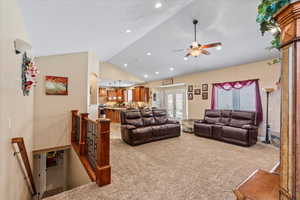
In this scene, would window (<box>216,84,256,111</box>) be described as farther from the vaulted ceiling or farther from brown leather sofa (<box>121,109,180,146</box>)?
brown leather sofa (<box>121,109,180,146</box>)

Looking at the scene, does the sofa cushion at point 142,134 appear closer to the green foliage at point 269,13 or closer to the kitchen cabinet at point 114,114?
the green foliage at point 269,13

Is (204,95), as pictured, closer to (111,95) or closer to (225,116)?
(225,116)

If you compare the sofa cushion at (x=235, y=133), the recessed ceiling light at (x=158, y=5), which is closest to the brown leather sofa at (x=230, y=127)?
the sofa cushion at (x=235, y=133)

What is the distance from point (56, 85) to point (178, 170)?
3.78m

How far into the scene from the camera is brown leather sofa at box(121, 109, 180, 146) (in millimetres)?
4242

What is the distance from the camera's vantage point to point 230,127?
4391 millimetres

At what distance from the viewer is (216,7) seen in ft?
10.2

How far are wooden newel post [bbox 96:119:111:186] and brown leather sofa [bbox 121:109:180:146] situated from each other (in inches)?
74.8

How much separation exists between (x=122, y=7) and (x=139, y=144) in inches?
136

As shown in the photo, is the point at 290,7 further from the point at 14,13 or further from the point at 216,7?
the point at 216,7

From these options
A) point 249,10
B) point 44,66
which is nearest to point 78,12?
point 44,66

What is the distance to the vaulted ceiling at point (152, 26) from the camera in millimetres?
2283

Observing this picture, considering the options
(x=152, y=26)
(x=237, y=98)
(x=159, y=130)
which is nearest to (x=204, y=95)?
(x=237, y=98)

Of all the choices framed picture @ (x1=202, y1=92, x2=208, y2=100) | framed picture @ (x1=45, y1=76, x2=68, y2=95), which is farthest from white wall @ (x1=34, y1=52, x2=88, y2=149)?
framed picture @ (x1=202, y1=92, x2=208, y2=100)
